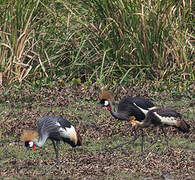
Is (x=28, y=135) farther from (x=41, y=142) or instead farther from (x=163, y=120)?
(x=163, y=120)

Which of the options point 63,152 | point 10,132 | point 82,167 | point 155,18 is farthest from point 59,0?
point 82,167

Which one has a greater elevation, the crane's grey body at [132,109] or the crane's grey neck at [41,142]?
the crane's grey neck at [41,142]

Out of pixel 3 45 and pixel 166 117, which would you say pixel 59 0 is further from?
pixel 166 117

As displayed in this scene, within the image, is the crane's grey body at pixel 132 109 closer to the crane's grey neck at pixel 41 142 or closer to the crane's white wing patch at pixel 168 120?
the crane's white wing patch at pixel 168 120

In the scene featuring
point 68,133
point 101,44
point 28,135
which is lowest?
point 101,44

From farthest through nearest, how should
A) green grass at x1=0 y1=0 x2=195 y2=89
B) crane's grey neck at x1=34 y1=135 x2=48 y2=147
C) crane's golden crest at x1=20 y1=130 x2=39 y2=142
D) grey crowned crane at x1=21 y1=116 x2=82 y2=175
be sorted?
green grass at x1=0 y1=0 x2=195 y2=89
grey crowned crane at x1=21 y1=116 x2=82 y2=175
crane's grey neck at x1=34 y1=135 x2=48 y2=147
crane's golden crest at x1=20 y1=130 x2=39 y2=142

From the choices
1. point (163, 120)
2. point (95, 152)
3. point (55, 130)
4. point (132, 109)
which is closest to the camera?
point (55, 130)

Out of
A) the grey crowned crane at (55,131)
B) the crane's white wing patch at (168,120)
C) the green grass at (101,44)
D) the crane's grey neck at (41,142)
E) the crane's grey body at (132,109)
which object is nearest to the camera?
the crane's grey neck at (41,142)

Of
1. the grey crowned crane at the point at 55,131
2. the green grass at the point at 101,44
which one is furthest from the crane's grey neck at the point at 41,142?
the green grass at the point at 101,44

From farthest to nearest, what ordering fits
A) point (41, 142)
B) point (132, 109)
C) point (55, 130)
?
point (132, 109) → point (55, 130) → point (41, 142)

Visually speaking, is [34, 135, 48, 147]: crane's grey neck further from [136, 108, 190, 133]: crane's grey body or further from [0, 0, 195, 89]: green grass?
[0, 0, 195, 89]: green grass

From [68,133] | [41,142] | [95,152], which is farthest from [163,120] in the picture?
[41,142]

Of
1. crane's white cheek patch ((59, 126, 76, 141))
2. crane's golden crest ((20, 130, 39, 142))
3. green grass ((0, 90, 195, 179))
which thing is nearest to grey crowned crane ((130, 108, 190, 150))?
green grass ((0, 90, 195, 179))

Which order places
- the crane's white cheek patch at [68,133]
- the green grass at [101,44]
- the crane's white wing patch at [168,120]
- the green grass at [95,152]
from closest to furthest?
1. the green grass at [95,152]
2. the crane's white cheek patch at [68,133]
3. the crane's white wing patch at [168,120]
4. the green grass at [101,44]
